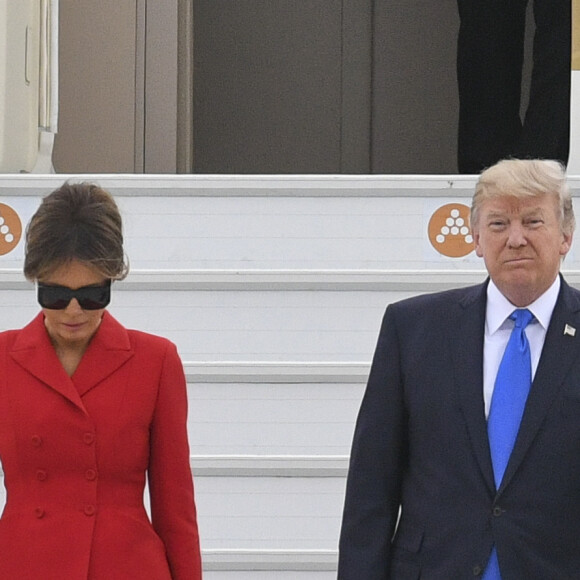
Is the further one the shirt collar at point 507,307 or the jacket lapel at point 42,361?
the shirt collar at point 507,307

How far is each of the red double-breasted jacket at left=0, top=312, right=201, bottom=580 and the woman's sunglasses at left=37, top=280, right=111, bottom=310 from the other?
10 centimetres

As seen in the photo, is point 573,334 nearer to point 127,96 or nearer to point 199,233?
point 199,233

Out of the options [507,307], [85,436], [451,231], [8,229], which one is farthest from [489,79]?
[85,436]

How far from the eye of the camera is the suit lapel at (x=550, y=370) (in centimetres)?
243

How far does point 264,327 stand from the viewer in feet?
11.7

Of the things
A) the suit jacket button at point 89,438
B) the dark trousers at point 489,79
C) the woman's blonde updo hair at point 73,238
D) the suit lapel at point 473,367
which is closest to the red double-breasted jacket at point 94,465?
the suit jacket button at point 89,438

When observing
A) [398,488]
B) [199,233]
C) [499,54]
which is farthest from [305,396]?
[499,54]

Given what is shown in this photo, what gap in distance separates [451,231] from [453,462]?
1201 mm

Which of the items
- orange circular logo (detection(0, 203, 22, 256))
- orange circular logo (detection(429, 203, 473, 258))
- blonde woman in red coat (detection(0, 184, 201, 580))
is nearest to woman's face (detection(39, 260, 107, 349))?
blonde woman in red coat (detection(0, 184, 201, 580))

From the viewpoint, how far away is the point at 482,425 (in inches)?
97.3

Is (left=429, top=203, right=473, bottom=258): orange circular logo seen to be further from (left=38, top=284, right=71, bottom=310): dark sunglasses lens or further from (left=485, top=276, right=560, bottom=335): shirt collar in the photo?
(left=38, top=284, right=71, bottom=310): dark sunglasses lens

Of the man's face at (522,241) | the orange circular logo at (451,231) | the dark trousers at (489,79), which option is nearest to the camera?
the man's face at (522,241)

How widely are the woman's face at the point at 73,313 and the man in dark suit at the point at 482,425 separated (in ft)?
1.60

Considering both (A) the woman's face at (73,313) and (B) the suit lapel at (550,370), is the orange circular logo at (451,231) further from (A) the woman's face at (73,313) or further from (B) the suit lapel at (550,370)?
(A) the woman's face at (73,313)
